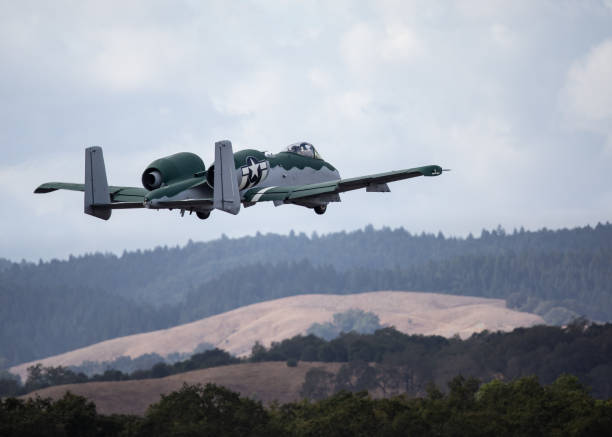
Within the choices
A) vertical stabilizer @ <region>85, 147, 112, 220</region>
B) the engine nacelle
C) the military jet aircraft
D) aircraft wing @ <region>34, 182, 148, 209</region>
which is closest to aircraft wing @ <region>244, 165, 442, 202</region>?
the military jet aircraft

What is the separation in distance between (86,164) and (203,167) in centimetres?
556

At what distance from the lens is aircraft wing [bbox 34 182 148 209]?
47231mm

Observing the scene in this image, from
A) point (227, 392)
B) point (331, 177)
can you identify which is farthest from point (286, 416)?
point (331, 177)

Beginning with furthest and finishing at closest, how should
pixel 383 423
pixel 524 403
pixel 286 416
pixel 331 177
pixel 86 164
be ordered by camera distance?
pixel 286 416
pixel 524 403
pixel 383 423
pixel 331 177
pixel 86 164

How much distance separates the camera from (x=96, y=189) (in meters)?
48.7

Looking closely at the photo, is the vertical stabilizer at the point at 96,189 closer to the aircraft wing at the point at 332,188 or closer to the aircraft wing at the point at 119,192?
the aircraft wing at the point at 119,192

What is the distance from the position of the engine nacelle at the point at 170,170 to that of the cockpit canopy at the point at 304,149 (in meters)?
6.13

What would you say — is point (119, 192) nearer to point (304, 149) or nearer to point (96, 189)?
point (96, 189)

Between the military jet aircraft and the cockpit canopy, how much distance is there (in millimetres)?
2207

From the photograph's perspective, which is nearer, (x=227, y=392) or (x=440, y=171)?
(x=440, y=171)

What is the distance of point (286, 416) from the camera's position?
177125 mm

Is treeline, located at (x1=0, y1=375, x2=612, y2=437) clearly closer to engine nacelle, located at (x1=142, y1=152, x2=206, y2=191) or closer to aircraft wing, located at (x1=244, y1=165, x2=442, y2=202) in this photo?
engine nacelle, located at (x1=142, y1=152, x2=206, y2=191)

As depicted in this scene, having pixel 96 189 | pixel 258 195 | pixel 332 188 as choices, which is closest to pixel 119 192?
pixel 96 189

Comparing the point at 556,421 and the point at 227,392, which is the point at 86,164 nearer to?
the point at 227,392
